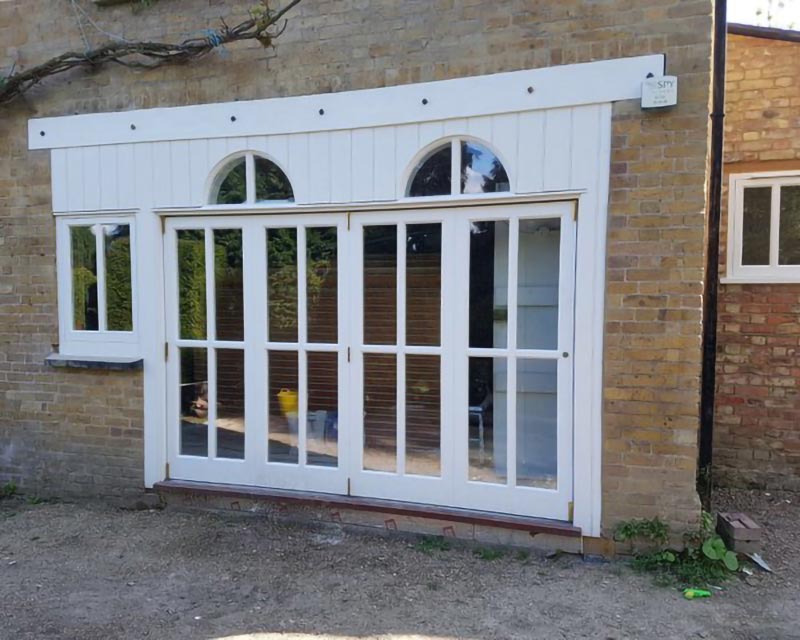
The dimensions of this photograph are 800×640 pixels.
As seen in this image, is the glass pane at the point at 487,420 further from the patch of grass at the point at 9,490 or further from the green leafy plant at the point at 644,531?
the patch of grass at the point at 9,490

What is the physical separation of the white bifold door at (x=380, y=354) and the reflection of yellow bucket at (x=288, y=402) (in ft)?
0.04

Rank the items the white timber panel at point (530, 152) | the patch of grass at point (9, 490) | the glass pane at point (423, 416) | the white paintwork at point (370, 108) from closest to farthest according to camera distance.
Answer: the white paintwork at point (370, 108) → the white timber panel at point (530, 152) → the glass pane at point (423, 416) → the patch of grass at point (9, 490)

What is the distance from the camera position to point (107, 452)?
4.60 metres

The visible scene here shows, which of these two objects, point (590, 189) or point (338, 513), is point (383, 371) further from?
point (590, 189)

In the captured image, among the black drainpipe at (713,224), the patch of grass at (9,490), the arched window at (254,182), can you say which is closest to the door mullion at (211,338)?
the arched window at (254,182)

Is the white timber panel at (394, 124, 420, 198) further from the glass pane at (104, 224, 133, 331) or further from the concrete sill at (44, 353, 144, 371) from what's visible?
the concrete sill at (44, 353, 144, 371)

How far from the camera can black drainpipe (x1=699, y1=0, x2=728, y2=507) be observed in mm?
3910

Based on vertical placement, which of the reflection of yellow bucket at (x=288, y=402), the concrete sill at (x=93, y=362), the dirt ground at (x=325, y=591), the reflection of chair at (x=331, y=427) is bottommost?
the dirt ground at (x=325, y=591)

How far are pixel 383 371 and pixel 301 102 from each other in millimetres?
1882

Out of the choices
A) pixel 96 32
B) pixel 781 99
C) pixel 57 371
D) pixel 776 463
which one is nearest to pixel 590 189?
pixel 781 99

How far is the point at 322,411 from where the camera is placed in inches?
167

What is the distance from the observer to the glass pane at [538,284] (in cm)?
375

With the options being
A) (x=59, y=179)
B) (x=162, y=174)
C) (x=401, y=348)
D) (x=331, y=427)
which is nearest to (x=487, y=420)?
(x=401, y=348)

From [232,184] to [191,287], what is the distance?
2.69 feet
